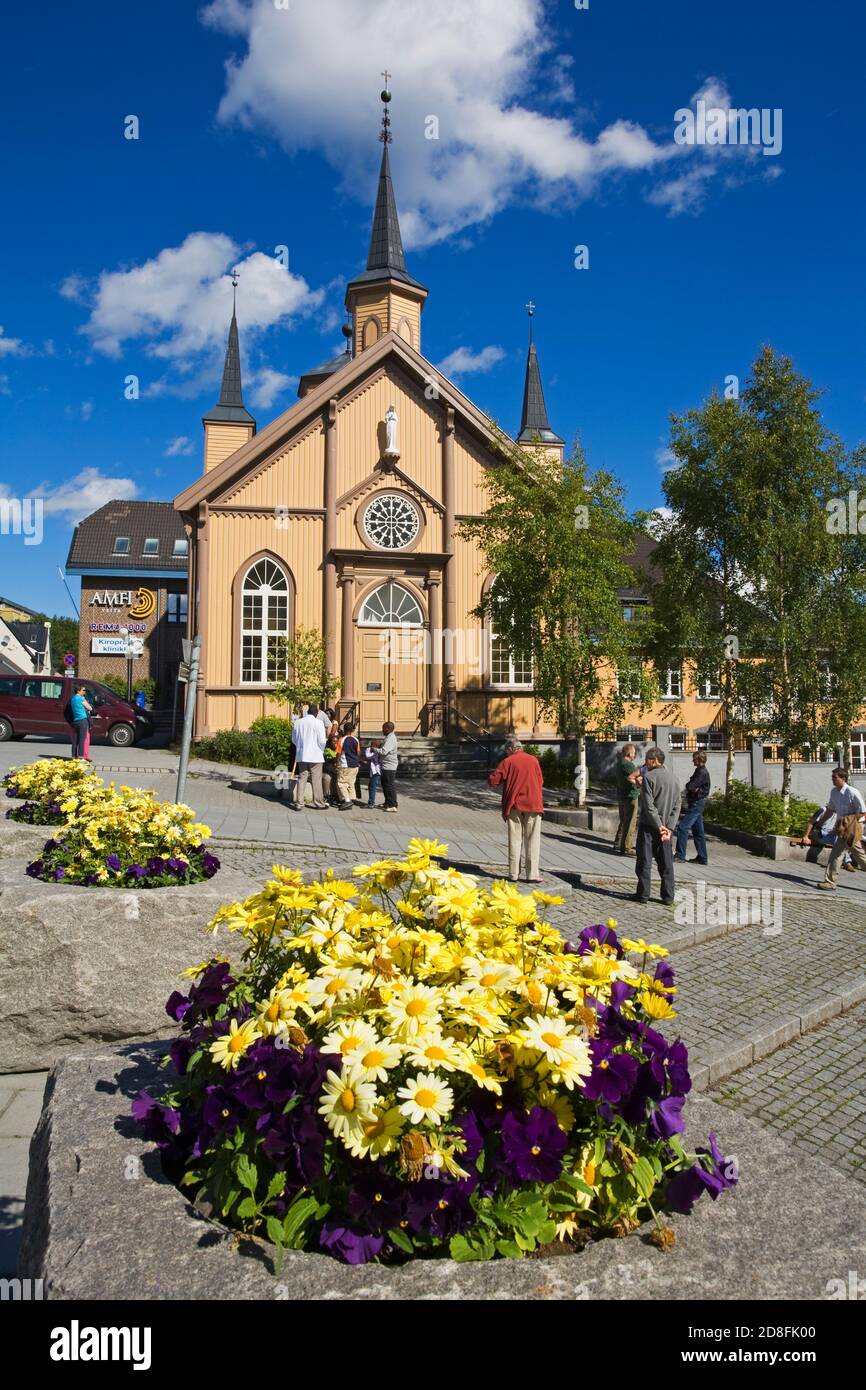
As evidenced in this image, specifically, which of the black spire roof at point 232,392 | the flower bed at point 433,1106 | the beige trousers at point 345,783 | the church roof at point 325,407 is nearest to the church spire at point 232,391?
the black spire roof at point 232,392

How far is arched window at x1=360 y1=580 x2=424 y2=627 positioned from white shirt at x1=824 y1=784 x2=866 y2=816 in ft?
43.6

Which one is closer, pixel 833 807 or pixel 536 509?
pixel 833 807

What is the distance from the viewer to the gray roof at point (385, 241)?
30344 mm

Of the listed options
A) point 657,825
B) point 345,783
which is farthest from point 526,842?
point 345,783

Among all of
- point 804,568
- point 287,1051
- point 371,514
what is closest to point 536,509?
point 804,568

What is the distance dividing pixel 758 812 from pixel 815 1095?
13.1 meters

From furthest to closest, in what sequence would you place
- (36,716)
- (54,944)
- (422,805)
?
1. (36,716)
2. (422,805)
3. (54,944)

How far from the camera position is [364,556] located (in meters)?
24.2

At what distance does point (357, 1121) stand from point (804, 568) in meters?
18.5

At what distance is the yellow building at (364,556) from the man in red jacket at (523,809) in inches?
535

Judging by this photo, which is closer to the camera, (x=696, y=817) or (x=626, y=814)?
(x=626, y=814)

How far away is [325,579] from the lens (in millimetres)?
24141

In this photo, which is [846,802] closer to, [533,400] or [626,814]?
[626,814]
